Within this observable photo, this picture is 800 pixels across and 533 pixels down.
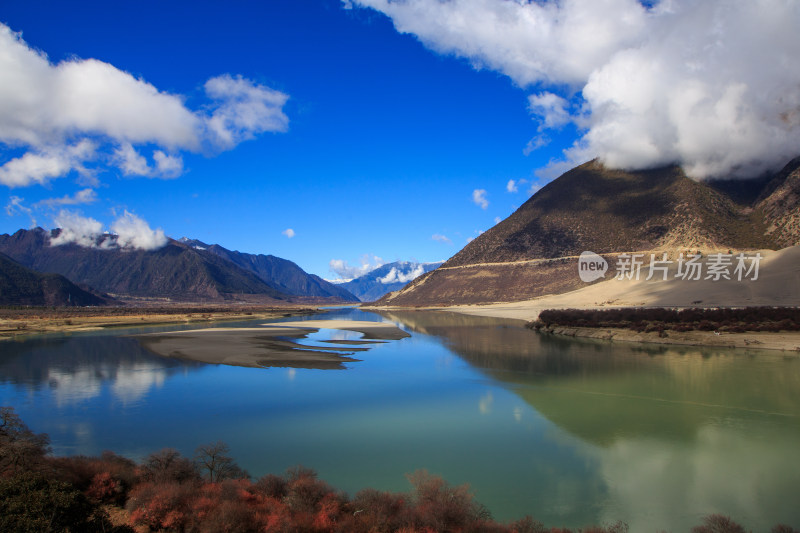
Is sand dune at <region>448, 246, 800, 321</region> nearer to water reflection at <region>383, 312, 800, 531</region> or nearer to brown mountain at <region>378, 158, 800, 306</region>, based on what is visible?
brown mountain at <region>378, 158, 800, 306</region>

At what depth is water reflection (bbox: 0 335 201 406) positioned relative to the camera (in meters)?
23.3

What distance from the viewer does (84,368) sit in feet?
99.3

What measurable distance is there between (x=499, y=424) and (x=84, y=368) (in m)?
28.3

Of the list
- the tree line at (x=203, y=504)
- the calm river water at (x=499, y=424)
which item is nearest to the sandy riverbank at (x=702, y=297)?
the calm river water at (x=499, y=424)

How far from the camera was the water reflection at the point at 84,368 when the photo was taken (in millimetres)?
23344

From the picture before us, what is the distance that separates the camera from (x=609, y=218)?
112m

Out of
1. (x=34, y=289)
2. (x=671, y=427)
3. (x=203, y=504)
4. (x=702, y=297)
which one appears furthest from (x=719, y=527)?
(x=34, y=289)

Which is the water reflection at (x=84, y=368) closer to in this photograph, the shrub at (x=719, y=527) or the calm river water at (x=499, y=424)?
the calm river water at (x=499, y=424)

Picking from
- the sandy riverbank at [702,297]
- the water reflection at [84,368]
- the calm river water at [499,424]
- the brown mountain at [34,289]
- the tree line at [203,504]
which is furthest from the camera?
the brown mountain at [34,289]

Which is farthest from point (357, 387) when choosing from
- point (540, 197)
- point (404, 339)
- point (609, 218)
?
point (540, 197)

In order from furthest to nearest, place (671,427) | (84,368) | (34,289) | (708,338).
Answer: (34,289), (708,338), (84,368), (671,427)

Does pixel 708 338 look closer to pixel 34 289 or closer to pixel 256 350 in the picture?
pixel 256 350

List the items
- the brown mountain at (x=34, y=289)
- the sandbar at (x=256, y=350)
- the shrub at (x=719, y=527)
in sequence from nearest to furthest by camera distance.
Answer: the shrub at (x=719, y=527)
the sandbar at (x=256, y=350)
the brown mountain at (x=34, y=289)

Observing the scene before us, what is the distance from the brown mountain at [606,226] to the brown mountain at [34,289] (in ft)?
415
